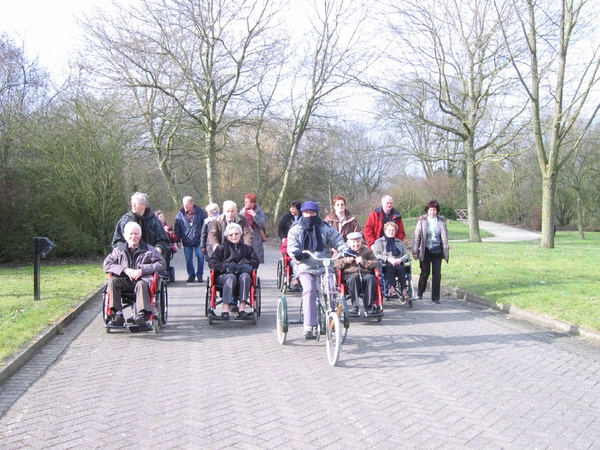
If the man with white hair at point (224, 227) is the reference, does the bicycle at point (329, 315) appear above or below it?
below

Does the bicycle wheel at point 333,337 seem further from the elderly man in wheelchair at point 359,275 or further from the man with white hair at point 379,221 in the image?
the man with white hair at point 379,221

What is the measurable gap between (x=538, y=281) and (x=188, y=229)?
24.3 ft

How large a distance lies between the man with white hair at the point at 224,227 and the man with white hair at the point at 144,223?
850mm

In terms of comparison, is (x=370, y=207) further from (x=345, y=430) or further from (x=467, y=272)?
(x=345, y=430)

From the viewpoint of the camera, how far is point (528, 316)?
862 centimetres

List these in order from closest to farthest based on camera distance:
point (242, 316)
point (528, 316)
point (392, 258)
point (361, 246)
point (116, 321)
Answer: point (116, 321)
point (242, 316)
point (528, 316)
point (361, 246)
point (392, 258)

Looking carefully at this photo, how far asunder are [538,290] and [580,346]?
340 cm

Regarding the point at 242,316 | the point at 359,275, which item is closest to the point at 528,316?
the point at 359,275

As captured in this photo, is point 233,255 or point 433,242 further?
point 433,242

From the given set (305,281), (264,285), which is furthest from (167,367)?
(264,285)

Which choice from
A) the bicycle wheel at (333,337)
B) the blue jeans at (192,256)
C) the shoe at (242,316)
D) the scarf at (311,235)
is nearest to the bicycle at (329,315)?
the bicycle wheel at (333,337)

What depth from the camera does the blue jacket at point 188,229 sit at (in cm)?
1253

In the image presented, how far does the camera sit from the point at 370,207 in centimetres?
3616

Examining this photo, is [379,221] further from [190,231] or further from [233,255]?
[190,231]
